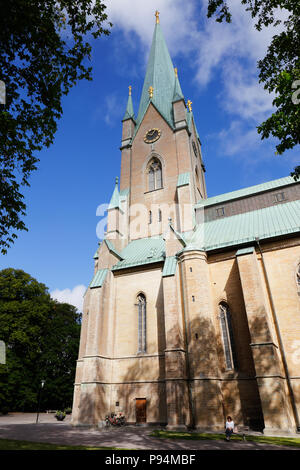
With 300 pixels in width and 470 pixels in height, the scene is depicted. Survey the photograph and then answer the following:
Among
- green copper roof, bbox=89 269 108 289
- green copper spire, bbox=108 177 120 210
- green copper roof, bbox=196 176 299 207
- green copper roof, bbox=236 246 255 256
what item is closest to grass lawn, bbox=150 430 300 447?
green copper roof, bbox=236 246 255 256

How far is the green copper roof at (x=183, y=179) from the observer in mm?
26497

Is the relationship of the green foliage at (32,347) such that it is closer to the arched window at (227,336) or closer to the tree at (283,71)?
the arched window at (227,336)

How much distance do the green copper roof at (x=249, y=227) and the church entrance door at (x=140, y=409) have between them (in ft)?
33.1

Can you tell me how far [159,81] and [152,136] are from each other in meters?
9.60

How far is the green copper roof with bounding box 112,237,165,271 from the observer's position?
2280cm

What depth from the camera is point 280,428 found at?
564 inches

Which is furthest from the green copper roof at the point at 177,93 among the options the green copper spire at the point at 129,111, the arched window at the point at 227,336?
the arched window at the point at 227,336

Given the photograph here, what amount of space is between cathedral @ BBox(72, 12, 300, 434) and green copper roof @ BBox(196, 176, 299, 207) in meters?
0.13

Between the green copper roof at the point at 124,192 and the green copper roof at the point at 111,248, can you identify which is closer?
the green copper roof at the point at 111,248

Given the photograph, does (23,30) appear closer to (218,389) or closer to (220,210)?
(218,389)

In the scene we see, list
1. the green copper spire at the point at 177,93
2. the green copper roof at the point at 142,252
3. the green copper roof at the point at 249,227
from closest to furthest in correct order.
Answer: the green copper roof at the point at 249,227
the green copper roof at the point at 142,252
the green copper spire at the point at 177,93

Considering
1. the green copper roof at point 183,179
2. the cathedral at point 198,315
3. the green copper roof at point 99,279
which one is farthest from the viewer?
the green copper roof at point 183,179

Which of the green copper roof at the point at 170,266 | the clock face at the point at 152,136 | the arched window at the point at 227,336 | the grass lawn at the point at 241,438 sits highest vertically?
the clock face at the point at 152,136

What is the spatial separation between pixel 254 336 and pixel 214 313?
3.39 m
